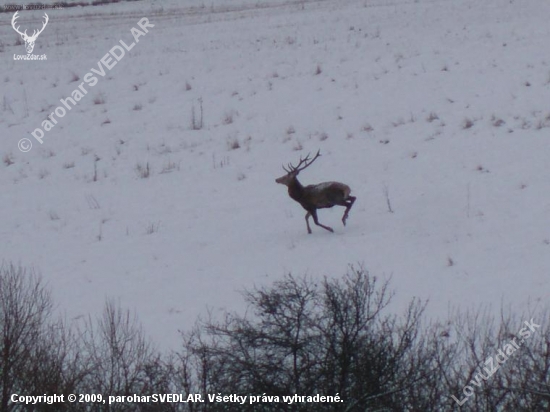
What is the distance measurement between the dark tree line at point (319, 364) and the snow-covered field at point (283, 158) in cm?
149

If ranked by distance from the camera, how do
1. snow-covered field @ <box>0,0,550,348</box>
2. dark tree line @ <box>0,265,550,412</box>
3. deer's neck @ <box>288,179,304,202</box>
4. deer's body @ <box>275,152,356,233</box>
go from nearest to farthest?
dark tree line @ <box>0,265,550,412</box> < snow-covered field @ <box>0,0,550,348</box> < deer's body @ <box>275,152,356,233</box> < deer's neck @ <box>288,179,304,202</box>

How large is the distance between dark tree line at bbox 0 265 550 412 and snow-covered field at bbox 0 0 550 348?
1489mm

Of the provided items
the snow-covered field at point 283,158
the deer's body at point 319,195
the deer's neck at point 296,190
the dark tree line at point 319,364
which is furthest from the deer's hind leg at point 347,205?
the dark tree line at point 319,364

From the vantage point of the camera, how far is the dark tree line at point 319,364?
7.84 m

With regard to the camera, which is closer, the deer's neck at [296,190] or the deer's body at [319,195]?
the deer's body at [319,195]

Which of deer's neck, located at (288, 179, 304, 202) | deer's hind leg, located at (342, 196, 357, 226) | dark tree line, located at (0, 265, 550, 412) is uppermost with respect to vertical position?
deer's neck, located at (288, 179, 304, 202)

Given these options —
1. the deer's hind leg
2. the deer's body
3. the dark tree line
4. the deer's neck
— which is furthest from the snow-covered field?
the dark tree line

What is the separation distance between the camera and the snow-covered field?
11.9m

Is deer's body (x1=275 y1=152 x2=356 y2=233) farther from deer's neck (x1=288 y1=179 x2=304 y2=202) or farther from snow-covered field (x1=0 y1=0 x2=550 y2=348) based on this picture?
snow-covered field (x1=0 y1=0 x2=550 y2=348)

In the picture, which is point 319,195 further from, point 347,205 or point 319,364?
point 319,364

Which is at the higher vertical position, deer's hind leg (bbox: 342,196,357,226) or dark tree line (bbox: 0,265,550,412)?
deer's hind leg (bbox: 342,196,357,226)

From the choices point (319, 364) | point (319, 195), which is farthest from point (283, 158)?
point (319, 364)

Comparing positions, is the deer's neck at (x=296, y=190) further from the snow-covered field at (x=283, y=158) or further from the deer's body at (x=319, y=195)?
the snow-covered field at (x=283, y=158)

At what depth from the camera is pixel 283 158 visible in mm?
16766
